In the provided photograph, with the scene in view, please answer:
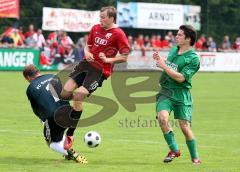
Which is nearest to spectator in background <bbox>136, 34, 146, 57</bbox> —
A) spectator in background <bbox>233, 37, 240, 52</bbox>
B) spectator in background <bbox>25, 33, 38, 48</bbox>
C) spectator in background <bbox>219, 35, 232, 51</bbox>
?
spectator in background <bbox>25, 33, 38, 48</bbox>

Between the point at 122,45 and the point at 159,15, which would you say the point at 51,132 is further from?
the point at 159,15

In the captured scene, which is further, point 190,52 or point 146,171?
point 190,52

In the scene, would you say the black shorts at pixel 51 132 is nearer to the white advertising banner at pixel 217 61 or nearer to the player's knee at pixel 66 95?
the player's knee at pixel 66 95

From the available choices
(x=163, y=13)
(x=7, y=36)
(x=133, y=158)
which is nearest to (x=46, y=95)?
(x=133, y=158)

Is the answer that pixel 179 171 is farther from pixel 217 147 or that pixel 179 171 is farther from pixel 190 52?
pixel 217 147

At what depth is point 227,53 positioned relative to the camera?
44.1 meters

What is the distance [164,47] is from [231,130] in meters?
26.7

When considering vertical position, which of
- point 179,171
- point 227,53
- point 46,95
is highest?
point 46,95

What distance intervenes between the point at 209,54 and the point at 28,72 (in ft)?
106

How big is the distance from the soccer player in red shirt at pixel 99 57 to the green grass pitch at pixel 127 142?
3.72ft

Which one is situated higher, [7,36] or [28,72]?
[28,72]

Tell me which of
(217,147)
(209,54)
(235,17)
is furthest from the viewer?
(235,17)

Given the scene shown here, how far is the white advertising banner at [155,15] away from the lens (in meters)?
45.3

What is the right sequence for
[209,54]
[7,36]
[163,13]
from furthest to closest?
1. [163,13]
2. [209,54]
3. [7,36]
